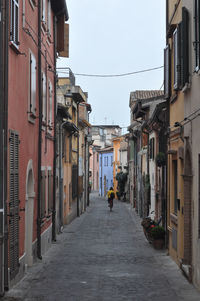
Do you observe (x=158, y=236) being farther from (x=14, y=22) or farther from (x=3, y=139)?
(x=14, y=22)

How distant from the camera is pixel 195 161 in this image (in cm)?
1173

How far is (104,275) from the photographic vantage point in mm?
14156

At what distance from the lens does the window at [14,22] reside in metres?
11.6

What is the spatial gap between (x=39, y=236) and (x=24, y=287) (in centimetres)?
440

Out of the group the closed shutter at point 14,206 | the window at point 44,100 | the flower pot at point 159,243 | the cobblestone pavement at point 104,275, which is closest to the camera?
the cobblestone pavement at point 104,275

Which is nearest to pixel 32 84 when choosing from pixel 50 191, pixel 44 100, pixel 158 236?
pixel 44 100

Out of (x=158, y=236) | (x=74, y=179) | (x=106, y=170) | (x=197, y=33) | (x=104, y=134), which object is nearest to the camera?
(x=197, y=33)

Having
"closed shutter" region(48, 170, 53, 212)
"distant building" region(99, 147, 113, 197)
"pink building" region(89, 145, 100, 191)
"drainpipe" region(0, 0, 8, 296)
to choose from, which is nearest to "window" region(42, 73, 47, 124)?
"closed shutter" region(48, 170, 53, 212)

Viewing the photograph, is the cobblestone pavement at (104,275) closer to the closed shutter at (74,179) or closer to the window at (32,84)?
the window at (32,84)

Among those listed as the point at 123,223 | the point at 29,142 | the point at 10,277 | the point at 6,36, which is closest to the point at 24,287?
the point at 10,277

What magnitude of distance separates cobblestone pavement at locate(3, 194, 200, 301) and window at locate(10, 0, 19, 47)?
5.40 metres

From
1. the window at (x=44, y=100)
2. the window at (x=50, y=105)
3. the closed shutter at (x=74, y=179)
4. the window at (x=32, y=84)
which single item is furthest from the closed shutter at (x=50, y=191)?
the closed shutter at (x=74, y=179)

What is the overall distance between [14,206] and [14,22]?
4.02 metres

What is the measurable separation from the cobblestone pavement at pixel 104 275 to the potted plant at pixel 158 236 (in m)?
0.26
